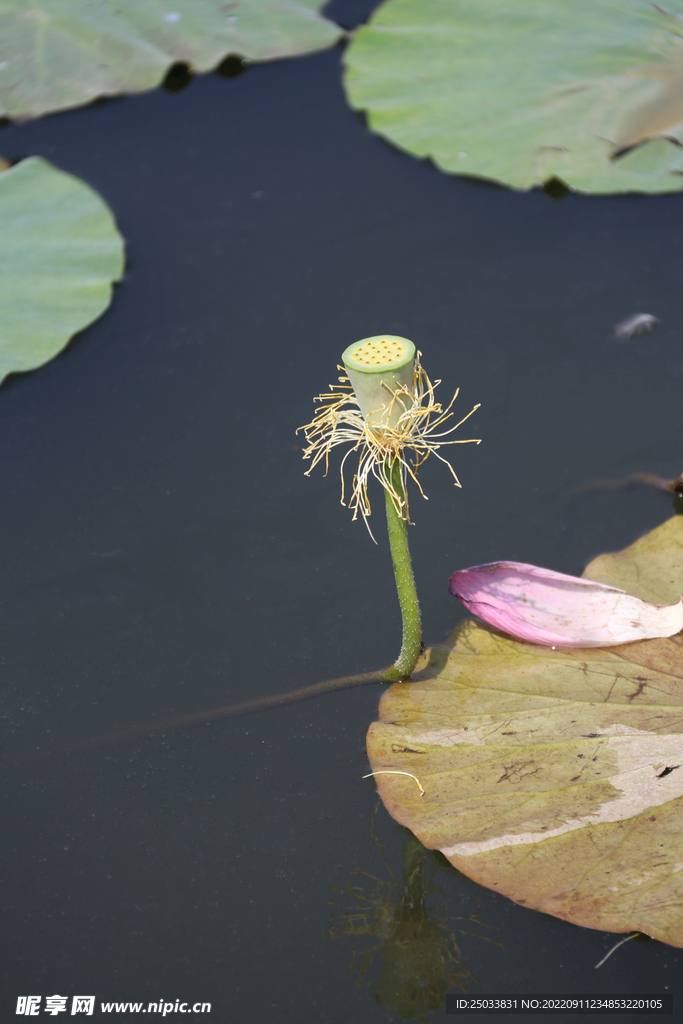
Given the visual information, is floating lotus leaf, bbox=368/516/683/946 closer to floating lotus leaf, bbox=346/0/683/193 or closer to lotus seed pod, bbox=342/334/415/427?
lotus seed pod, bbox=342/334/415/427

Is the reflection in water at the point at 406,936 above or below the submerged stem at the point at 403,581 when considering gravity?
below

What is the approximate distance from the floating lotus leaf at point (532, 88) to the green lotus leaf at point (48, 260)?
3.36 ft

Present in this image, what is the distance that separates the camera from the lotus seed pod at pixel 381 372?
1243 millimetres

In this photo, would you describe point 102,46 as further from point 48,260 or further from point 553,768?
point 553,768

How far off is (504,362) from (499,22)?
5.13 feet

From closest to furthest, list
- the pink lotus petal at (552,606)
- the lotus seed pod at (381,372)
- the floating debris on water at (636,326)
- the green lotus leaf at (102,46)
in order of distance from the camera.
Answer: the lotus seed pod at (381,372), the pink lotus petal at (552,606), the floating debris on water at (636,326), the green lotus leaf at (102,46)

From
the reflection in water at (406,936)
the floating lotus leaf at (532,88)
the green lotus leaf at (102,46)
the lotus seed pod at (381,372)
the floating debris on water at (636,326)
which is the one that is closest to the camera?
the lotus seed pod at (381,372)

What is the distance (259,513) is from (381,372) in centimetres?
84

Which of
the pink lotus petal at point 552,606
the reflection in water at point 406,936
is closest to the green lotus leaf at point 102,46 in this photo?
the pink lotus petal at point 552,606

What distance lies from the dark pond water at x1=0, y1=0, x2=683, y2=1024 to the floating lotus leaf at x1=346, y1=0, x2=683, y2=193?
0.34 ft

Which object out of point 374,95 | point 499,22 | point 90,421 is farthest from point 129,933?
point 499,22

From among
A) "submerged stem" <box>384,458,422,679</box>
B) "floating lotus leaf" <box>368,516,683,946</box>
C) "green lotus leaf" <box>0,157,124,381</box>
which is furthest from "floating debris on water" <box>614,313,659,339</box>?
"green lotus leaf" <box>0,157,124,381</box>

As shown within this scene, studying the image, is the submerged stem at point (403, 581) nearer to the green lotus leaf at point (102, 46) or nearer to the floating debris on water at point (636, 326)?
the floating debris on water at point (636, 326)

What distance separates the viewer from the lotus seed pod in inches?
48.9
